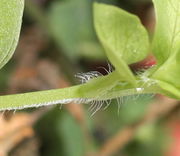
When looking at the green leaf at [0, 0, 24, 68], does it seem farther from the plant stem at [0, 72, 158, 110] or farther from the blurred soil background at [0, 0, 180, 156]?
the blurred soil background at [0, 0, 180, 156]

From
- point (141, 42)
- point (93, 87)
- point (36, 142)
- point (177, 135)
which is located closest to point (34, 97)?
point (93, 87)

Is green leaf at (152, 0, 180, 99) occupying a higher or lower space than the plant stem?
higher

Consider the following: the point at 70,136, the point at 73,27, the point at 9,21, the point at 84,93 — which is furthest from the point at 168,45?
the point at 73,27

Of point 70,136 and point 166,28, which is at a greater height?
point 166,28

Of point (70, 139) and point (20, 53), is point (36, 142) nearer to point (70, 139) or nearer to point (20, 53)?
point (70, 139)

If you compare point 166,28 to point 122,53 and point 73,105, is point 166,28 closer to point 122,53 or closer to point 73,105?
point 122,53

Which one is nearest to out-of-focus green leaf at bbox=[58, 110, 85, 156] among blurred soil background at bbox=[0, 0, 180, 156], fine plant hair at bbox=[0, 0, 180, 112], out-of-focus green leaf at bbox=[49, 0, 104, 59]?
blurred soil background at bbox=[0, 0, 180, 156]
